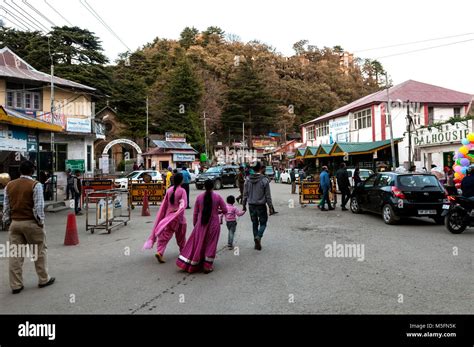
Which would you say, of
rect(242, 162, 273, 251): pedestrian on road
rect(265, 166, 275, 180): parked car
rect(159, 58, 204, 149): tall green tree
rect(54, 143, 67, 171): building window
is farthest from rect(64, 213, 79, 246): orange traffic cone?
rect(159, 58, 204, 149): tall green tree

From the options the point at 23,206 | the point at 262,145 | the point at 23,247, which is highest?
the point at 262,145

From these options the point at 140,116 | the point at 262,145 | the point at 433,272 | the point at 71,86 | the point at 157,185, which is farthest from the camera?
the point at 262,145

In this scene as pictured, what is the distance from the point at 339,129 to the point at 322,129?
234 inches

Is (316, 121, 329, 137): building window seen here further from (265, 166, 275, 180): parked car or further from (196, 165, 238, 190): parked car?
(196, 165, 238, 190): parked car

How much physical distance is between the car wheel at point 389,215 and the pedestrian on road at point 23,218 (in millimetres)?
9336

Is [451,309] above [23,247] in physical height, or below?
below

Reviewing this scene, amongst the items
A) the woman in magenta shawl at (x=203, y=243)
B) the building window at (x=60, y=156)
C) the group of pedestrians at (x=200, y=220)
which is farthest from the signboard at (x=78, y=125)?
the woman in magenta shawl at (x=203, y=243)

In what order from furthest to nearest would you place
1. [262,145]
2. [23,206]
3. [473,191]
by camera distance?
[262,145], [473,191], [23,206]

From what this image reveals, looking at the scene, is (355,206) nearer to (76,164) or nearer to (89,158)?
(76,164)

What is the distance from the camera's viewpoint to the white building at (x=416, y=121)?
23709mm

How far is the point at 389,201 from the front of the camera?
11266 millimetres
